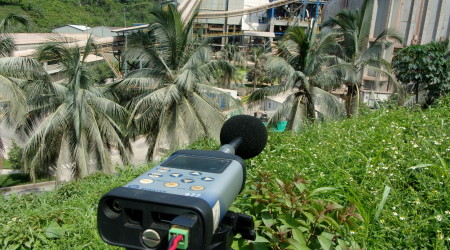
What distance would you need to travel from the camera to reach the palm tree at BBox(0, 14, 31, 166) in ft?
33.2

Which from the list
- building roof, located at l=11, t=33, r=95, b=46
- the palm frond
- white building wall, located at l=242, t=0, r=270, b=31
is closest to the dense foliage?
the palm frond

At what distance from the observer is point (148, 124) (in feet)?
39.1

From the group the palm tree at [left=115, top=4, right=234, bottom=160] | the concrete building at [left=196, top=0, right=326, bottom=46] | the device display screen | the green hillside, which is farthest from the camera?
the green hillside

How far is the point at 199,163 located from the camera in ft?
5.25

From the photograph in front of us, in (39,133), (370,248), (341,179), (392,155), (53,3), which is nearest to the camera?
(370,248)

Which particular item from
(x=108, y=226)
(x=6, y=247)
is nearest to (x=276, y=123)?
(x=6, y=247)

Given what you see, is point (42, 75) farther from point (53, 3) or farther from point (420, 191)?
point (53, 3)

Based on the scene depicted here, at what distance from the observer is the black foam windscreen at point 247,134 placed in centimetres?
210

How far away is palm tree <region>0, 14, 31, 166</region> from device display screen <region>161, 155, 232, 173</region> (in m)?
10.0

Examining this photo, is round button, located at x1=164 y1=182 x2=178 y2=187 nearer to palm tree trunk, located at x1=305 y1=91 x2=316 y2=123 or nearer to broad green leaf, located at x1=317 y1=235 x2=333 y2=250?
broad green leaf, located at x1=317 y1=235 x2=333 y2=250

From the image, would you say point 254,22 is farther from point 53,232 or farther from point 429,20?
point 53,232

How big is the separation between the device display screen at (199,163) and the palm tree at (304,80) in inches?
402

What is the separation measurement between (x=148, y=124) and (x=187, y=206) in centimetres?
1101

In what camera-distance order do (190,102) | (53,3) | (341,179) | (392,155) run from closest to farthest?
1. (341,179)
2. (392,155)
3. (190,102)
4. (53,3)
